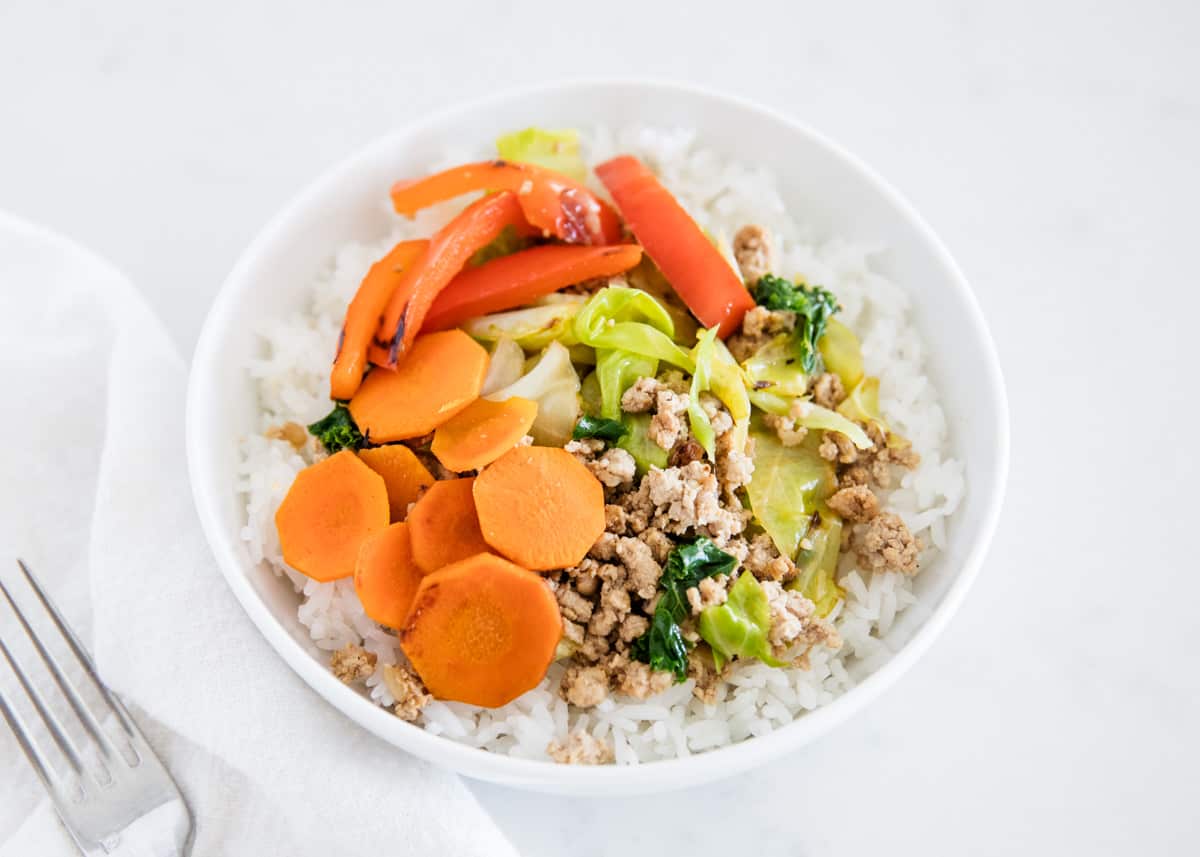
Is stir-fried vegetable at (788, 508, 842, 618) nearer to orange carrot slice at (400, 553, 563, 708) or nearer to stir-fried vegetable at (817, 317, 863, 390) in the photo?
stir-fried vegetable at (817, 317, 863, 390)

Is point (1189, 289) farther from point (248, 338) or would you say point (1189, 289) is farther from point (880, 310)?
point (248, 338)

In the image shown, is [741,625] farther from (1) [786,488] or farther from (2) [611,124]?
(2) [611,124]

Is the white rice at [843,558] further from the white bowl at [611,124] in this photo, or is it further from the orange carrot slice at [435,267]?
the orange carrot slice at [435,267]

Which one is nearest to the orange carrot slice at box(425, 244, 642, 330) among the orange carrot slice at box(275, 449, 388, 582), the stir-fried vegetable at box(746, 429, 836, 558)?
the orange carrot slice at box(275, 449, 388, 582)

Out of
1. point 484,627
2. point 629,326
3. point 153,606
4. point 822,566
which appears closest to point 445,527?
point 484,627

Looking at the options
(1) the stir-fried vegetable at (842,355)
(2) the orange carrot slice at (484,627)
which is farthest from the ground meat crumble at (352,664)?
(1) the stir-fried vegetable at (842,355)

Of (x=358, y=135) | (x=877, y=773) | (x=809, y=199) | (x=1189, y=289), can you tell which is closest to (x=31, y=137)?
(x=358, y=135)
